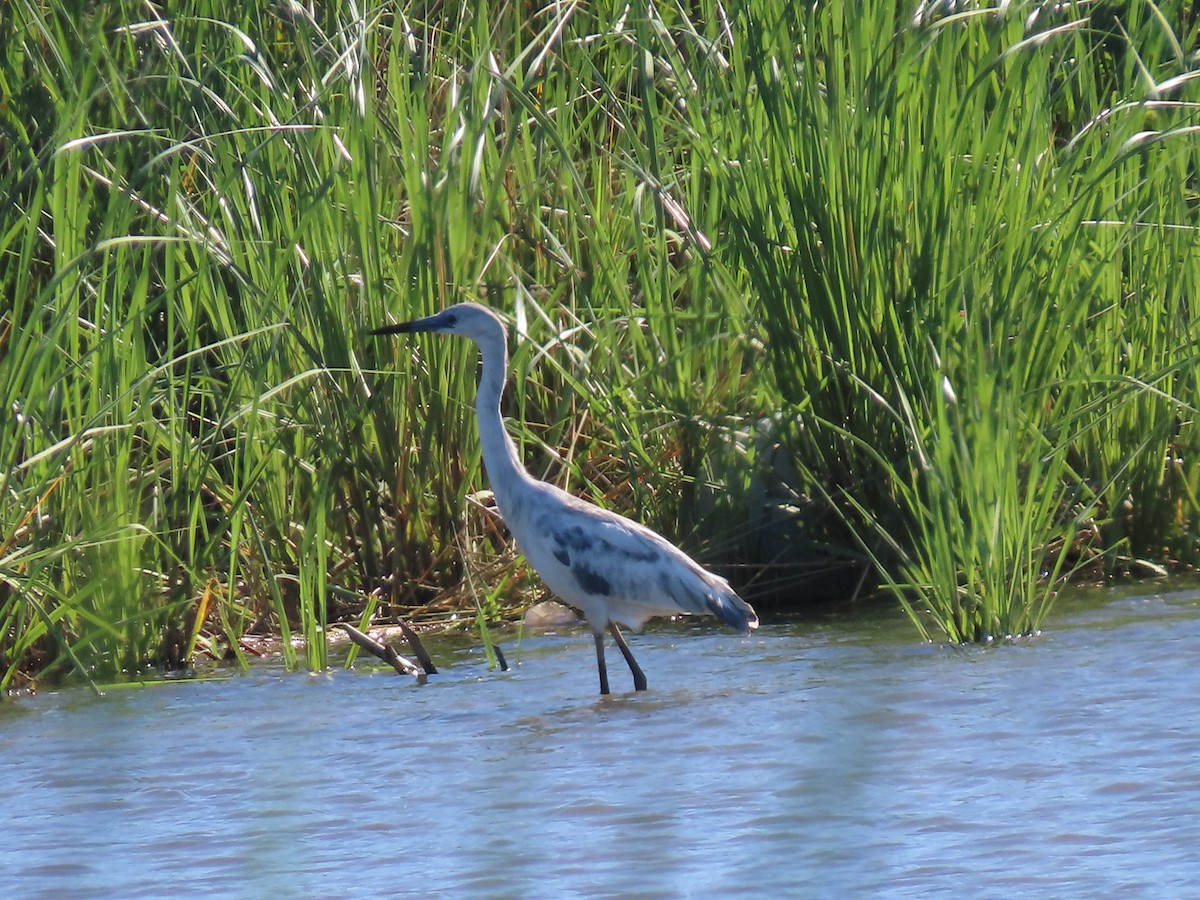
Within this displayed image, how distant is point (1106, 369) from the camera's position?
5.65 metres

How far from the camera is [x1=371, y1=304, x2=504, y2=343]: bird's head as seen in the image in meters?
5.53

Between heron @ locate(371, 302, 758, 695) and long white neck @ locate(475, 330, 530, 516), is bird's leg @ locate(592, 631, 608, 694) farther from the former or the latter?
long white neck @ locate(475, 330, 530, 516)

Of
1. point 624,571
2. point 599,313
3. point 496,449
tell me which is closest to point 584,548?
point 624,571

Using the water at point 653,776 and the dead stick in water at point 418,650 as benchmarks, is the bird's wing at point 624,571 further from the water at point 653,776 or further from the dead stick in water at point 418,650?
the dead stick in water at point 418,650

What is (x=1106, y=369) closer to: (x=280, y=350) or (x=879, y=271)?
(x=879, y=271)

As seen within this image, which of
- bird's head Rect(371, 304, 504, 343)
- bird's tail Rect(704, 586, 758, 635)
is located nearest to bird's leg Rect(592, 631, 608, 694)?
bird's tail Rect(704, 586, 758, 635)

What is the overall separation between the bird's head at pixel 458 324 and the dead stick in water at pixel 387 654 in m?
0.92

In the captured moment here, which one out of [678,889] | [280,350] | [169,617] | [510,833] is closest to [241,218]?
[280,350]

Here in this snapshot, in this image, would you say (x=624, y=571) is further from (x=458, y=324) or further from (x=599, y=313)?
(x=599, y=313)

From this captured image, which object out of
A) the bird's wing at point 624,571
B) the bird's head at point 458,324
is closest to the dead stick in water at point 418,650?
the bird's wing at point 624,571

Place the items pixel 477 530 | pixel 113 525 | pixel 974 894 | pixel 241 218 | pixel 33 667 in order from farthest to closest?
A: 1. pixel 477 530
2. pixel 241 218
3. pixel 33 667
4. pixel 113 525
5. pixel 974 894

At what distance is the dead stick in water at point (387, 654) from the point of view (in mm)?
5117

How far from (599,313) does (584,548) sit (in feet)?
3.71

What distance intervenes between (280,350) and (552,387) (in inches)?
45.6
